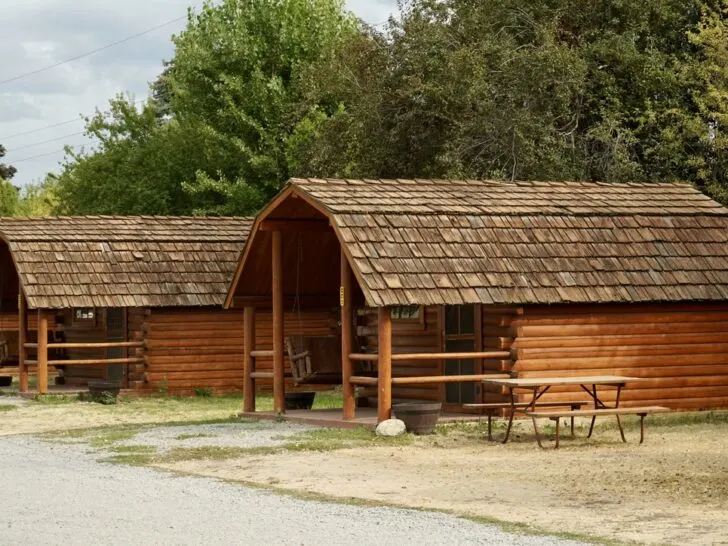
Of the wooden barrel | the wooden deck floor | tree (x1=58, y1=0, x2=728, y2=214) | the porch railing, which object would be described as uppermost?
tree (x1=58, y1=0, x2=728, y2=214)

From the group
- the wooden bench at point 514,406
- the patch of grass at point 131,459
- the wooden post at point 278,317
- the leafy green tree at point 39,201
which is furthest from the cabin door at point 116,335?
the leafy green tree at point 39,201

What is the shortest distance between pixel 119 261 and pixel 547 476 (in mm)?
16925

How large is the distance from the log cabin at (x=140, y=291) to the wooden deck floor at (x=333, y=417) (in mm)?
6914

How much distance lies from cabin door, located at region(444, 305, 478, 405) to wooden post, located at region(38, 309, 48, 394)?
9.74m

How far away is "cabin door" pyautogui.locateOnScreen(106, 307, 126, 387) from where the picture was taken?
31.6 metres

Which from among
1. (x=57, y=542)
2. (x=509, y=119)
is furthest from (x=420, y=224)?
(x=509, y=119)

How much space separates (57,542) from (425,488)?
15.1 ft

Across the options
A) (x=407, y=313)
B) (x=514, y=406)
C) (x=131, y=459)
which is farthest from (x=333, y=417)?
(x=131, y=459)

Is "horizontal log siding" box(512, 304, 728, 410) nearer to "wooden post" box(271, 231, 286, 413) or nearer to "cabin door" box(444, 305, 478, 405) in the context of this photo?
"cabin door" box(444, 305, 478, 405)

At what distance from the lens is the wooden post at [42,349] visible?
29.1 m

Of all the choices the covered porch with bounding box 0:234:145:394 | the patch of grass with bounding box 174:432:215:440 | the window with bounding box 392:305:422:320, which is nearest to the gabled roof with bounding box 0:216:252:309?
the covered porch with bounding box 0:234:145:394

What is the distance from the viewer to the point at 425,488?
14.3m

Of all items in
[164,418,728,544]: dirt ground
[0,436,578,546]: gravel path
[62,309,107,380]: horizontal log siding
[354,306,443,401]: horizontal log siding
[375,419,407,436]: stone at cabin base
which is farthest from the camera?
[62,309,107,380]: horizontal log siding

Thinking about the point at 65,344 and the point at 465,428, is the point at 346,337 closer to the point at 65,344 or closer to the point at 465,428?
the point at 465,428
